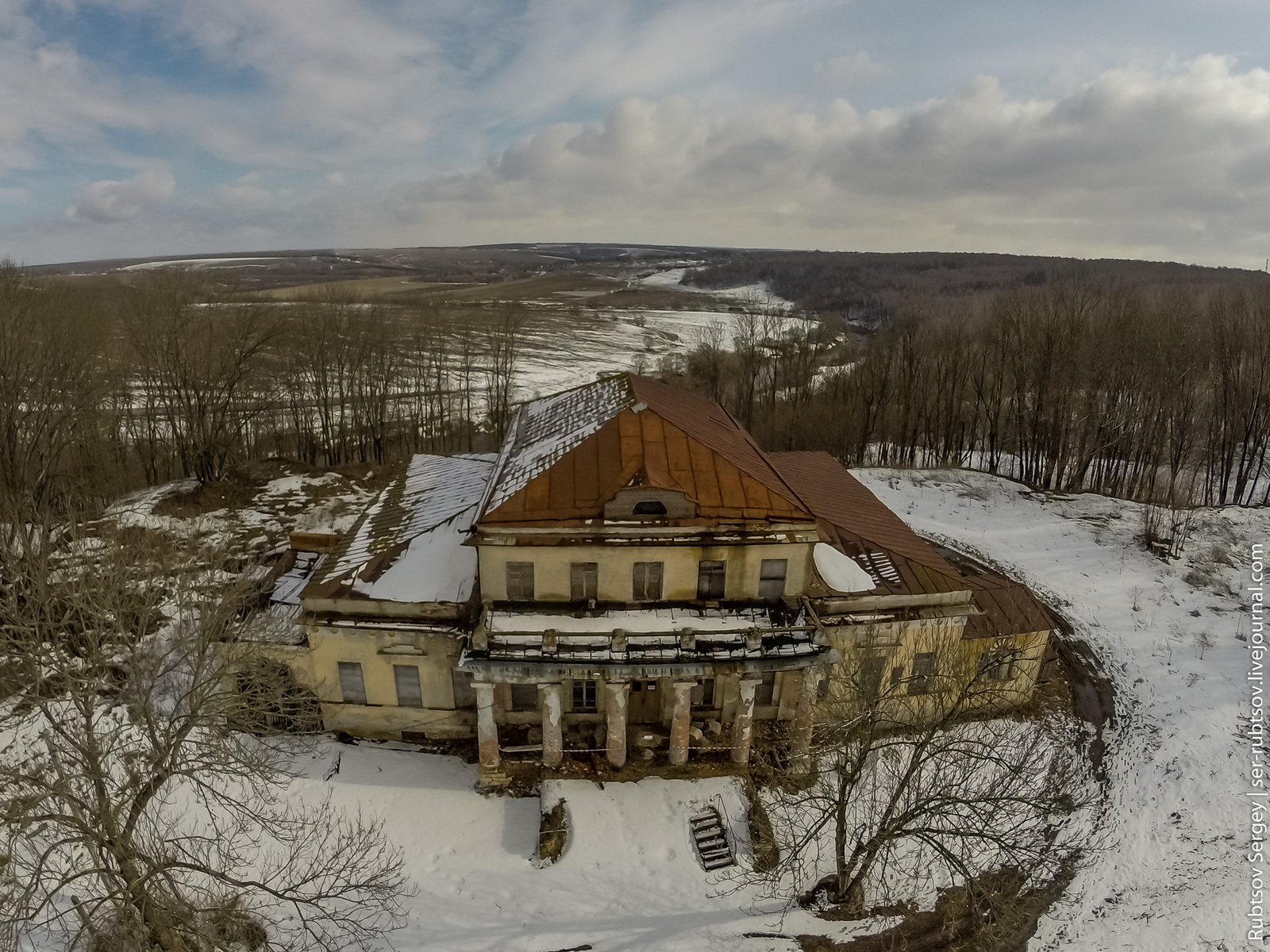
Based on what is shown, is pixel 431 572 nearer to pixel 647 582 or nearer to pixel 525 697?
pixel 525 697

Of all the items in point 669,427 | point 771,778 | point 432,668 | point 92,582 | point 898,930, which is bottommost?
point 898,930

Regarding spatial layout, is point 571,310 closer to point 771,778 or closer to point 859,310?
point 859,310

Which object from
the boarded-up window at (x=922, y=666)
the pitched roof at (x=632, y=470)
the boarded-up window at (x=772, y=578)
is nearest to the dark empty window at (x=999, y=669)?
the boarded-up window at (x=922, y=666)

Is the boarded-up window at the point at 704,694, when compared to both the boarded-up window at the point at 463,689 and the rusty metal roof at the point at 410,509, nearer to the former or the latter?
the boarded-up window at the point at 463,689

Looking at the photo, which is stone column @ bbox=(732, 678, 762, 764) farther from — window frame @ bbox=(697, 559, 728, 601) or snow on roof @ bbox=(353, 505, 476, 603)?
snow on roof @ bbox=(353, 505, 476, 603)

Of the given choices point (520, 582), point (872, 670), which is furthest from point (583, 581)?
point (872, 670)

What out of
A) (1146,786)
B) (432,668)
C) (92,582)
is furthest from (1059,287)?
(92,582)

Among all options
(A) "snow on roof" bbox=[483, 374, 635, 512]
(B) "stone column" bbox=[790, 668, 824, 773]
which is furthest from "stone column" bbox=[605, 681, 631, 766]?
(A) "snow on roof" bbox=[483, 374, 635, 512]
